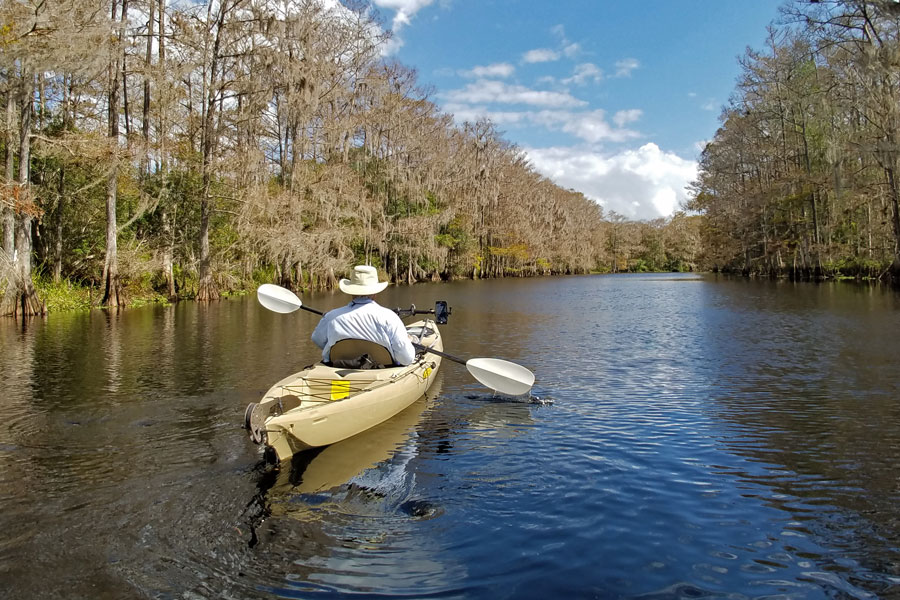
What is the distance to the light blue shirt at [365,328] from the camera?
6.63m

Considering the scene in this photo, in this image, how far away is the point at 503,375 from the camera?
25.1ft

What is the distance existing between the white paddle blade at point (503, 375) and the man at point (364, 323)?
1.12 m

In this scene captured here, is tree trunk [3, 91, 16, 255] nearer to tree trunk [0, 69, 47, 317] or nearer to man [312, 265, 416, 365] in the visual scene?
tree trunk [0, 69, 47, 317]

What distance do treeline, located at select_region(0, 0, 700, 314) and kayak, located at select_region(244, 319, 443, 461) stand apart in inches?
405

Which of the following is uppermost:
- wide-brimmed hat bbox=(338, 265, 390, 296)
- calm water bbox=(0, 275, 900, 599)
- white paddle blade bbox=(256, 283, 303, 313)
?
wide-brimmed hat bbox=(338, 265, 390, 296)

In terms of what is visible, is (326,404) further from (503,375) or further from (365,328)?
(503,375)

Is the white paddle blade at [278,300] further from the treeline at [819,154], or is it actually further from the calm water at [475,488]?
the treeline at [819,154]

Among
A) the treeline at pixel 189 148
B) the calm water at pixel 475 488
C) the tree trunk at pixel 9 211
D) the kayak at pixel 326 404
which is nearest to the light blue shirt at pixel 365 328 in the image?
the kayak at pixel 326 404

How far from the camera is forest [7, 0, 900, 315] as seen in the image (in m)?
17.5

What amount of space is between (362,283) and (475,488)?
9.44 ft

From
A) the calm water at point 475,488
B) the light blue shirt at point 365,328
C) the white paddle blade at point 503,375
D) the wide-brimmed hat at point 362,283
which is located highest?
the wide-brimmed hat at point 362,283

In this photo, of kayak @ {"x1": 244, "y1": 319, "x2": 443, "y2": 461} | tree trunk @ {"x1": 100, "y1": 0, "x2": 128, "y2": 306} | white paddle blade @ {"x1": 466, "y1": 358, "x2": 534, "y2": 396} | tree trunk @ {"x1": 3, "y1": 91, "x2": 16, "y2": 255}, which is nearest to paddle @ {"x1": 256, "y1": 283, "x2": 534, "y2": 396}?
white paddle blade @ {"x1": 466, "y1": 358, "x2": 534, "y2": 396}

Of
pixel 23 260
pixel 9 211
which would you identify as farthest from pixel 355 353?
pixel 23 260

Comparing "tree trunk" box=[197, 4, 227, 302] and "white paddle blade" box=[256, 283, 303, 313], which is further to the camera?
"tree trunk" box=[197, 4, 227, 302]
